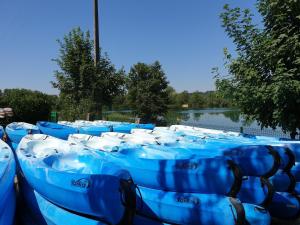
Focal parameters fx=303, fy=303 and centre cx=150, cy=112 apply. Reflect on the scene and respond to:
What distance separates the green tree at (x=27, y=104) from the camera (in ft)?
54.9

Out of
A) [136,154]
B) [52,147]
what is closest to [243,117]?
[136,154]

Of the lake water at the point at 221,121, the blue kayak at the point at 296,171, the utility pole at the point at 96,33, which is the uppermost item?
the utility pole at the point at 96,33

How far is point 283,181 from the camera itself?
4910mm

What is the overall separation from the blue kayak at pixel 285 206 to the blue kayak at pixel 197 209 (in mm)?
1041

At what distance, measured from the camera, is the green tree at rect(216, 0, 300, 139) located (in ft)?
19.7

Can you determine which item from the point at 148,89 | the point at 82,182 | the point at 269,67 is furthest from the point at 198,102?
the point at 82,182

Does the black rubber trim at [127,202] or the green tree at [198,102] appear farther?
the green tree at [198,102]

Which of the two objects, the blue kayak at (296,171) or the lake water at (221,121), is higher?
the lake water at (221,121)

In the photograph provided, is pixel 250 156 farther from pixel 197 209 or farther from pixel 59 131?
pixel 59 131

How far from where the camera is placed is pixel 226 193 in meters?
4.06

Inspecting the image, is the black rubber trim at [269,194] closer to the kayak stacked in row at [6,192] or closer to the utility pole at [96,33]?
the kayak stacked in row at [6,192]

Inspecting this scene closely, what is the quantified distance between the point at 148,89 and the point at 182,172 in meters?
16.7

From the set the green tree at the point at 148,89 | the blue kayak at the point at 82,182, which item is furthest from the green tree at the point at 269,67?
the green tree at the point at 148,89

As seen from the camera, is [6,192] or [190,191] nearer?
[6,192]
